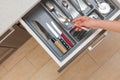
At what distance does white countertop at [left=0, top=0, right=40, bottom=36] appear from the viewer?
111 cm

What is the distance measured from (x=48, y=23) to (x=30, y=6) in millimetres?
137

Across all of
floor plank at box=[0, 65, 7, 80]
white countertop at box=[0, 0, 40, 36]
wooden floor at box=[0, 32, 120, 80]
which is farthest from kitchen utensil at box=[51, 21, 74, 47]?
floor plank at box=[0, 65, 7, 80]

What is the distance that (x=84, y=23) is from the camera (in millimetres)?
1134

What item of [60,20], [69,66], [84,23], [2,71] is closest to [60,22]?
[60,20]

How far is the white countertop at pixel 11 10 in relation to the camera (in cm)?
111

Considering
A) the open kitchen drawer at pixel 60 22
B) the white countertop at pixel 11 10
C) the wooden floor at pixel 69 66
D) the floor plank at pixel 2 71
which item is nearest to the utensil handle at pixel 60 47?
the open kitchen drawer at pixel 60 22

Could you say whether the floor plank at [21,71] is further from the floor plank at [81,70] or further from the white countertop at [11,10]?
the white countertop at [11,10]

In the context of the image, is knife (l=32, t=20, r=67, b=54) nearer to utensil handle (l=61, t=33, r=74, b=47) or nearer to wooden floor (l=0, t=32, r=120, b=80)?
utensil handle (l=61, t=33, r=74, b=47)

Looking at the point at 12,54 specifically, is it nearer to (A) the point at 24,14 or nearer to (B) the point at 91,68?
(B) the point at 91,68

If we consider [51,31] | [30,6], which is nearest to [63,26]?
[51,31]

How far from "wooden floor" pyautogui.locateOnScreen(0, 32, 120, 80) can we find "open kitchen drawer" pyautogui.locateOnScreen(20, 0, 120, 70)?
523 millimetres

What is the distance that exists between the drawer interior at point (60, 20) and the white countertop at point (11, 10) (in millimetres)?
Result: 82

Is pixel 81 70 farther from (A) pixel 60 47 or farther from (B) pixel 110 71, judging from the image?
(A) pixel 60 47

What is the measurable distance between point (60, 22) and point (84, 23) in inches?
5.0
